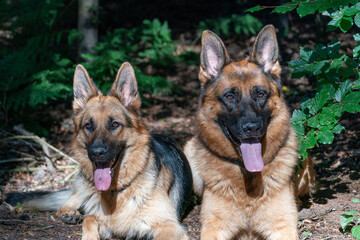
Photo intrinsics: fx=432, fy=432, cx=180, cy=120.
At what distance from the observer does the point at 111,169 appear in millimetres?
4844

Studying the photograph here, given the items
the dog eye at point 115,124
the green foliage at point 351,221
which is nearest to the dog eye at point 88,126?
the dog eye at point 115,124

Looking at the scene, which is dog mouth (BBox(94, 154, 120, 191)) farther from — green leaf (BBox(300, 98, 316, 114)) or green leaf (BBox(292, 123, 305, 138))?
green leaf (BBox(300, 98, 316, 114))

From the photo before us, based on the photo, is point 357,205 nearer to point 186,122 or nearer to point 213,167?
point 213,167

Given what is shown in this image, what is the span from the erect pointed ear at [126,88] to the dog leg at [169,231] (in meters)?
1.43

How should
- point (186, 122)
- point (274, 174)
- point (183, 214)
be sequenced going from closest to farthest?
point (274, 174)
point (183, 214)
point (186, 122)

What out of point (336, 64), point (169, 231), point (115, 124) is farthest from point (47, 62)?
point (336, 64)

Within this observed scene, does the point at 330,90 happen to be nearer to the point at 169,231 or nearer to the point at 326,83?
the point at 326,83

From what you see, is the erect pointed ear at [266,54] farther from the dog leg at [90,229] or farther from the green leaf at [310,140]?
the dog leg at [90,229]

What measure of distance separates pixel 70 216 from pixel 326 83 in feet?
11.5

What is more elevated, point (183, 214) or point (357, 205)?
point (357, 205)

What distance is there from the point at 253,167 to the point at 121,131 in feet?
5.15

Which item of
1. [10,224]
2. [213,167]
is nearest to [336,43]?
[213,167]

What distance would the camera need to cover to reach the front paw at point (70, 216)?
5.34 meters

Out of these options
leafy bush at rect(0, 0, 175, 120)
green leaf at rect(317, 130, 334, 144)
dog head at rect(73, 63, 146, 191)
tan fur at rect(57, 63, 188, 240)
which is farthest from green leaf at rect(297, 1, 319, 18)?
leafy bush at rect(0, 0, 175, 120)
